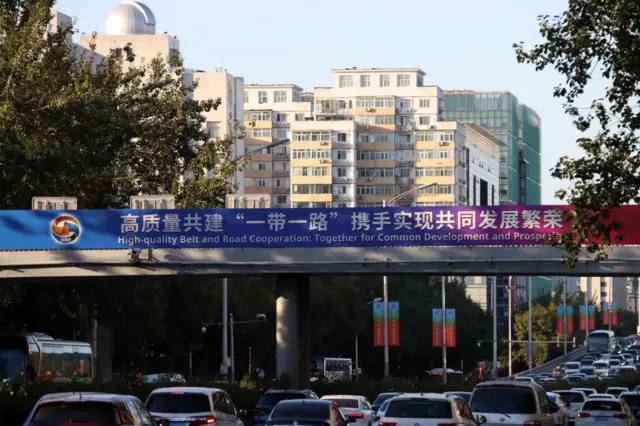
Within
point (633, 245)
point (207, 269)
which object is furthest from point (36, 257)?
point (633, 245)

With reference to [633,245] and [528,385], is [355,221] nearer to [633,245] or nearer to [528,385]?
[633,245]

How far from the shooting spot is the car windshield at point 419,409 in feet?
84.8

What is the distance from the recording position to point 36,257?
45.5 metres

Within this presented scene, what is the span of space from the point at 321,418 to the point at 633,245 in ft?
64.9

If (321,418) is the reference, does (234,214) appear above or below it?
above

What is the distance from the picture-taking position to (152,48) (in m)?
137

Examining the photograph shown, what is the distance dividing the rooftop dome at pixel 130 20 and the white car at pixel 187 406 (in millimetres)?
116653

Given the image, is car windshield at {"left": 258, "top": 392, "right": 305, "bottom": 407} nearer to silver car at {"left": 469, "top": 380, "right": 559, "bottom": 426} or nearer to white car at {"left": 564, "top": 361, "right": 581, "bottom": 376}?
silver car at {"left": 469, "top": 380, "right": 559, "bottom": 426}

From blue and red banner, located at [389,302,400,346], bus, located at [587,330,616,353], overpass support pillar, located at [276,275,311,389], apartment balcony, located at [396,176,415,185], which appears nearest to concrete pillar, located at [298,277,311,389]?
overpass support pillar, located at [276,275,311,389]

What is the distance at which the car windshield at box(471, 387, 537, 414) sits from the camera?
30.3 metres

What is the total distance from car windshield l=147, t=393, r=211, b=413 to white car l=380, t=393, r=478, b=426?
10.6ft

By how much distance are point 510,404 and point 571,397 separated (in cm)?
2250

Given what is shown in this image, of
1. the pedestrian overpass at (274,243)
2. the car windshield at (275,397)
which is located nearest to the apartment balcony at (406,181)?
the pedestrian overpass at (274,243)

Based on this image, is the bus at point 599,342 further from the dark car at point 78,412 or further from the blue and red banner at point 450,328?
the dark car at point 78,412
